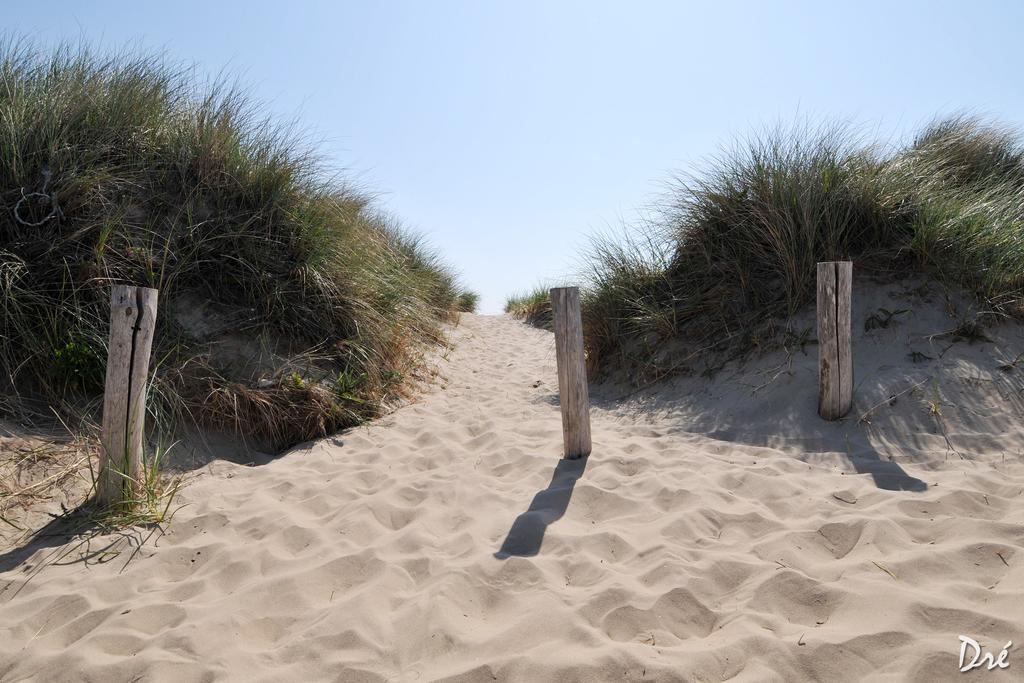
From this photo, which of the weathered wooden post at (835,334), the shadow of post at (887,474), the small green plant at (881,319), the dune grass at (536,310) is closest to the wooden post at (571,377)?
the shadow of post at (887,474)

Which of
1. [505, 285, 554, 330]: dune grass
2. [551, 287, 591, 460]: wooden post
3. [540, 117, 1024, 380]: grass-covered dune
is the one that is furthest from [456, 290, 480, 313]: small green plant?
[551, 287, 591, 460]: wooden post

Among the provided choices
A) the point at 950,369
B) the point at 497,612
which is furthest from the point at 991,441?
the point at 497,612

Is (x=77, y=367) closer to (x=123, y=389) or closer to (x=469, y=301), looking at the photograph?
(x=123, y=389)

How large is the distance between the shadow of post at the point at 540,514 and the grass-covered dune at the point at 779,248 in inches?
100

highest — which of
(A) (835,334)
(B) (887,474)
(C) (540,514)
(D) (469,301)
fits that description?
(D) (469,301)

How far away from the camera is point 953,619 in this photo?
2.16m

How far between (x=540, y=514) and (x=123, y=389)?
234 centimetres

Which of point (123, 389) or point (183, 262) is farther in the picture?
point (183, 262)

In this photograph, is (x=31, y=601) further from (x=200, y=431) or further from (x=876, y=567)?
(x=876, y=567)

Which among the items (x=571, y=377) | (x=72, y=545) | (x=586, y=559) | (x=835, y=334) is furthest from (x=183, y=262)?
(x=835, y=334)

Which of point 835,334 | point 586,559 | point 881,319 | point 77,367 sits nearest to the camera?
point 586,559

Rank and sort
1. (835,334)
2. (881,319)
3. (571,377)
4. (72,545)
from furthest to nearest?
(881,319), (835,334), (571,377), (72,545)

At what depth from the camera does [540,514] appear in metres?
3.30

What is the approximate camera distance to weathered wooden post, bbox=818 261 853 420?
4.54m
